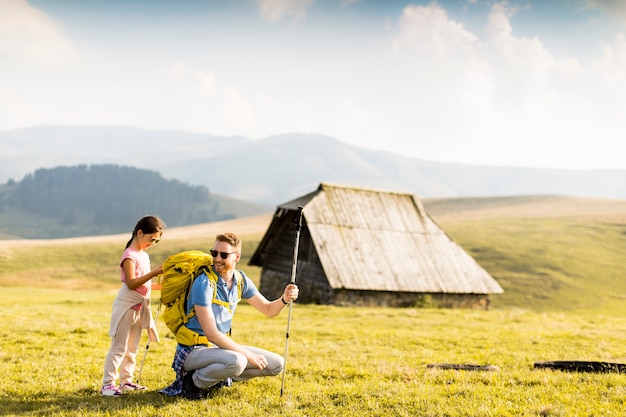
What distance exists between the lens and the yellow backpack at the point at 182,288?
25.3ft

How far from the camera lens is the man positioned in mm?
7496

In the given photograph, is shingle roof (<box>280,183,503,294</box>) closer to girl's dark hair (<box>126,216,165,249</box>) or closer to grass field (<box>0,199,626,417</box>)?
grass field (<box>0,199,626,417</box>)

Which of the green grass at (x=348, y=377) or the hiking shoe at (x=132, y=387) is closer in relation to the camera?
the green grass at (x=348, y=377)

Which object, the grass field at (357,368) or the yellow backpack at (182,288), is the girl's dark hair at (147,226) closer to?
the yellow backpack at (182,288)

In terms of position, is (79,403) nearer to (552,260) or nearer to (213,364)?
(213,364)

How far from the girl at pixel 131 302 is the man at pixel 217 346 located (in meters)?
0.75

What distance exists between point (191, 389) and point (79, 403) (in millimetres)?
1433

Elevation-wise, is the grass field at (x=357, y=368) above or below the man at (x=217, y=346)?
below

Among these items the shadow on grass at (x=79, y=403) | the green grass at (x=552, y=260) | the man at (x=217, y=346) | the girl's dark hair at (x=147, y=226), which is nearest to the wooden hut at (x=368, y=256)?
the green grass at (x=552, y=260)

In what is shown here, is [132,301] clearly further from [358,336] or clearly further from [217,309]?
[358,336]

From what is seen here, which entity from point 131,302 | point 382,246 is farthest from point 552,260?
point 131,302

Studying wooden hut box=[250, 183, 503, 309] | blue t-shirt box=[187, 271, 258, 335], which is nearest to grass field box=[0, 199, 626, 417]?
blue t-shirt box=[187, 271, 258, 335]

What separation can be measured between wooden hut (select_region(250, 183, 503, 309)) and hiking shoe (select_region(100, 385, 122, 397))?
72.1ft

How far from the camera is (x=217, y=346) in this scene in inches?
312
